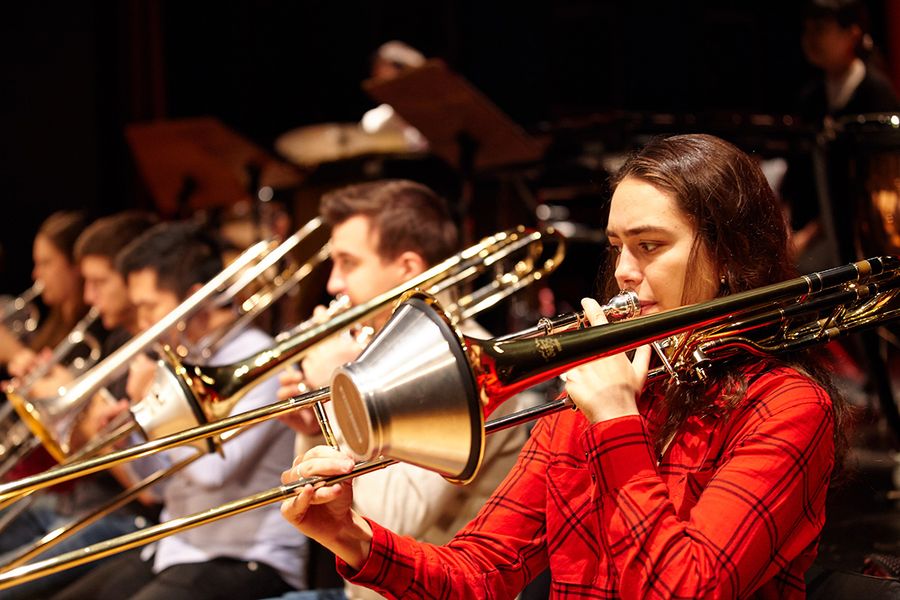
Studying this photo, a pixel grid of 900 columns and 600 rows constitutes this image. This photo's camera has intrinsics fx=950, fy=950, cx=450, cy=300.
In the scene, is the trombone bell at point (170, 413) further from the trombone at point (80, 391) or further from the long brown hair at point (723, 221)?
the long brown hair at point (723, 221)

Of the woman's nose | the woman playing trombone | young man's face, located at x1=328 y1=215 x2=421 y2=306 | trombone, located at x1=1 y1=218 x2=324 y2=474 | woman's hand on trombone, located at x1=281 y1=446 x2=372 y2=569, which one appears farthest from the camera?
trombone, located at x1=1 y1=218 x2=324 y2=474

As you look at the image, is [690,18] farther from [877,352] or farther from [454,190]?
[877,352]

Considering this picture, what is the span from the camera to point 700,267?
1.53m

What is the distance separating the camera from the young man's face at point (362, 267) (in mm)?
2533

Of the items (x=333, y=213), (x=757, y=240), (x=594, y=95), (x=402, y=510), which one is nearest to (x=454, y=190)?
(x=333, y=213)

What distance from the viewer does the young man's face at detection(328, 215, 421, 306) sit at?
8.31ft

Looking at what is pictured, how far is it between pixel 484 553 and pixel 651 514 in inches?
17.2

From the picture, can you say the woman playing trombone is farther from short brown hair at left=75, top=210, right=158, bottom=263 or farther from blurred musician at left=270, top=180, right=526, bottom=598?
short brown hair at left=75, top=210, right=158, bottom=263

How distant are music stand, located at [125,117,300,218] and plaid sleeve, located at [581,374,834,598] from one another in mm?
3590

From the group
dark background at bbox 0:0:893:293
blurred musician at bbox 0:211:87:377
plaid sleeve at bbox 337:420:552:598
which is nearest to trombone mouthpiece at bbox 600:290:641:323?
plaid sleeve at bbox 337:420:552:598

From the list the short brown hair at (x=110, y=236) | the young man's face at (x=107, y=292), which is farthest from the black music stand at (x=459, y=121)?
the young man's face at (x=107, y=292)

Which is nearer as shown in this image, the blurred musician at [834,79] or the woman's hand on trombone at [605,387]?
the woman's hand on trombone at [605,387]

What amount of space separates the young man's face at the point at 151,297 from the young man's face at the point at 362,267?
3.32 ft

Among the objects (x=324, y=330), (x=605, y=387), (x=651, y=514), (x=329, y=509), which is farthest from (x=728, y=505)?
(x=324, y=330)
